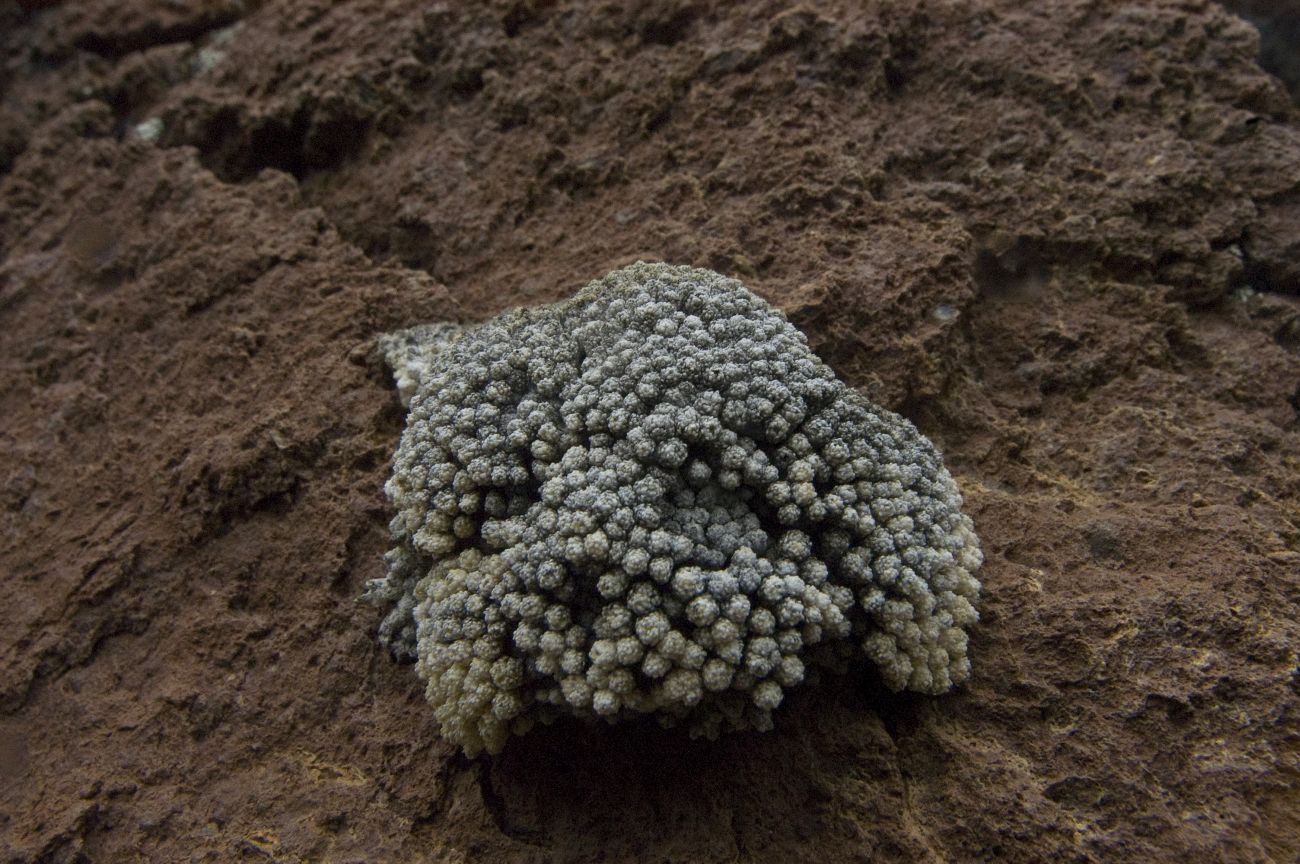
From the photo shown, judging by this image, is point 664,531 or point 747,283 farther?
point 747,283

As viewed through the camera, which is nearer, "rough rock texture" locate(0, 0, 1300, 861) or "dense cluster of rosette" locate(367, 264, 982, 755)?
"dense cluster of rosette" locate(367, 264, 982, 755)

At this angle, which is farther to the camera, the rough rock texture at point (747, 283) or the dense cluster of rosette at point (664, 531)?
the rough rock texture at point (747, 283)

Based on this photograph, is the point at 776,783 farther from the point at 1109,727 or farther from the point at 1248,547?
the point at 1248,547

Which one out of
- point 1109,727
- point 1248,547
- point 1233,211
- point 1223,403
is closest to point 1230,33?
point 1233,211
